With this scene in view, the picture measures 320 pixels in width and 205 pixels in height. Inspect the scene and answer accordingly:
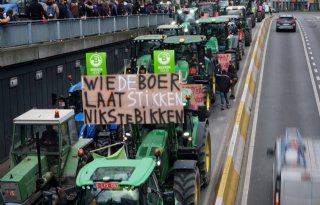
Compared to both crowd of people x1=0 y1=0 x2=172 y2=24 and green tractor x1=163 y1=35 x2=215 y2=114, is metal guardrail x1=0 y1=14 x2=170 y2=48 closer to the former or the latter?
crowd of people x1=0 y1=0 x2=172 y2=24

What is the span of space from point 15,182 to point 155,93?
10.5 ft

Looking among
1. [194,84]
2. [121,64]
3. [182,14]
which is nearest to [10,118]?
[194,84]

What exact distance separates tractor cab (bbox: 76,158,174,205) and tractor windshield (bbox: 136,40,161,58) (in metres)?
14.3

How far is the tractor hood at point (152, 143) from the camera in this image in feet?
36.9

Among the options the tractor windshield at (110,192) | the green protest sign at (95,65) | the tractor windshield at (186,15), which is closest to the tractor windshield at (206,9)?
the tractor windshield at (186,15)

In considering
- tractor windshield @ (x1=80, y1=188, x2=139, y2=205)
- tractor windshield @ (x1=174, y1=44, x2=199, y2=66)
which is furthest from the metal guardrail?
tractor windshield @ (x1=80, y1=188, x2=139, y2=205)

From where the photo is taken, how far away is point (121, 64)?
30.6 meters

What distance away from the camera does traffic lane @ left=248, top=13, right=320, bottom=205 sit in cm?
1462

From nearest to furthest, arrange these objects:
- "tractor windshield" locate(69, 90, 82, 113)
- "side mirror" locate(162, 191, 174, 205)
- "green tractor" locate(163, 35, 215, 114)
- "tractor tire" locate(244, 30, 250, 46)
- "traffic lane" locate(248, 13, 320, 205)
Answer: "side mirror" locate(162, 191, 174, 205), "traffic lane" locate(248, 13, 320, 205), "tractor windshield" locate(69, 90, 82, 113), "green tractor" locate(163, 35, 215, 114), "tractor tire" locate(244, 30, 250, 46)

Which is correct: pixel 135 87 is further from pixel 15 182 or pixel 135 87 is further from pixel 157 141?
pixel 15 182

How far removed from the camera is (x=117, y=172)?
8.23m

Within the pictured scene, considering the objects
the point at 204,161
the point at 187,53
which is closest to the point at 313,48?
the point at 187,53

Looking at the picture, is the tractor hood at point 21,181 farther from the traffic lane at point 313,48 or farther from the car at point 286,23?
the car at point 286,23

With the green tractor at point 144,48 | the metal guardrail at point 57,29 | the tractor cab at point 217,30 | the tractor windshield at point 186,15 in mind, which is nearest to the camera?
the metal guardrail at point 57,29
